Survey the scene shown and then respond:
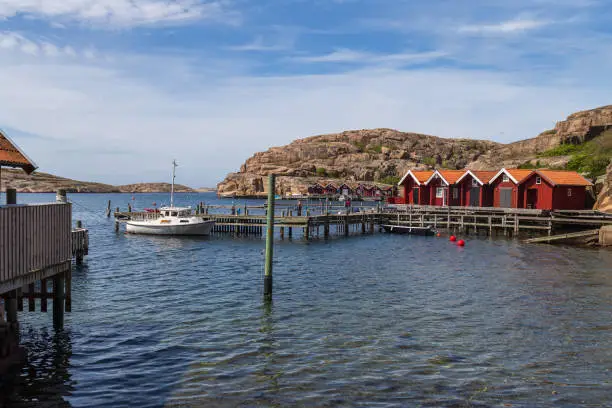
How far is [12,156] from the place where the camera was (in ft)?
53.0

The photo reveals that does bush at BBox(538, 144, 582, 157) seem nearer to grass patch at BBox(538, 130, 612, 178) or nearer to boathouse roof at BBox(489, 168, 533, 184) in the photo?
grass patch at BBox(538, 130, 612, 178)

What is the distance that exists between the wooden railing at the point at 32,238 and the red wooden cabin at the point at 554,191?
55421mm

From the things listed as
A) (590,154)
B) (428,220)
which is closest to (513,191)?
(428,220)

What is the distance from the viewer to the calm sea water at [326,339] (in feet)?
47.9

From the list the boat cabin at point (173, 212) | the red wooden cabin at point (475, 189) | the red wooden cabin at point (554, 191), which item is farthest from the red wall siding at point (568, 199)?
the boat cabin at point (173, 212)

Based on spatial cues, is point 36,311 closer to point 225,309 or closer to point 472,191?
point 225,309

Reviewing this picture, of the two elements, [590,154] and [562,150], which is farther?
[562,150]

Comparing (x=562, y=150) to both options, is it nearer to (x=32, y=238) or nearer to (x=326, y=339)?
(x=326, y=339)

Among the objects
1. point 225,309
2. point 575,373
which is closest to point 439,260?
point 225,309

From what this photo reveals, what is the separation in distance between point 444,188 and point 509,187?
29.3ft

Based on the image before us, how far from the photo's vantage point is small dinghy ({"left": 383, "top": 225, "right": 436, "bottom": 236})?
2398 inches

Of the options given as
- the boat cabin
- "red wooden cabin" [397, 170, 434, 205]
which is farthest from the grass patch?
the boat cabin

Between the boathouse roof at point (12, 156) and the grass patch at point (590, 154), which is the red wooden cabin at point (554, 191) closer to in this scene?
the grass patch at point (590, 154)

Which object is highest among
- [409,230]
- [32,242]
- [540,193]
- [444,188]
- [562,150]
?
[562,150]
